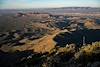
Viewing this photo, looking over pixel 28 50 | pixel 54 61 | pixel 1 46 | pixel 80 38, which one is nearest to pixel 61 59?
pixel 54 61

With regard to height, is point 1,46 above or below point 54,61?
below

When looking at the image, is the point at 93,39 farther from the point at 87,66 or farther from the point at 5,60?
the point at 87,66

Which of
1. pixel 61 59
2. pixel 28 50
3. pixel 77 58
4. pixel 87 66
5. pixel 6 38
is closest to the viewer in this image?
pixel 87 66

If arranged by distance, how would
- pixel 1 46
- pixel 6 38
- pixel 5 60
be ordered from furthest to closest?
pixel 6 38
pixel 1 46
pixel 5 60

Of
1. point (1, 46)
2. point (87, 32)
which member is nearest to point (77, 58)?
point (1, 46)

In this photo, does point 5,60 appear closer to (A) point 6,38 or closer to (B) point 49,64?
(B) point 49,64

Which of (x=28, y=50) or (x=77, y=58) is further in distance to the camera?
(x=28, y=50)
